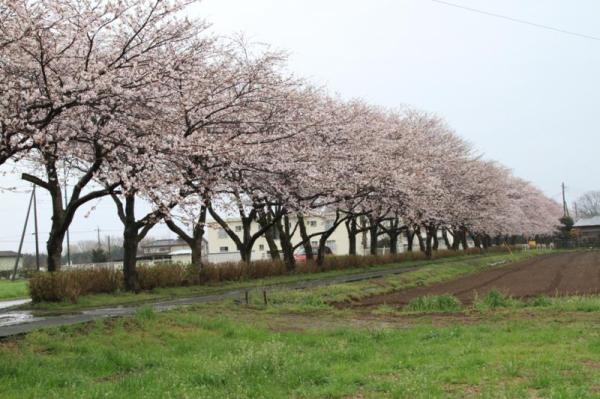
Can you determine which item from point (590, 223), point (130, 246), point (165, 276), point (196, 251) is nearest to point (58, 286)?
point (130, 246)

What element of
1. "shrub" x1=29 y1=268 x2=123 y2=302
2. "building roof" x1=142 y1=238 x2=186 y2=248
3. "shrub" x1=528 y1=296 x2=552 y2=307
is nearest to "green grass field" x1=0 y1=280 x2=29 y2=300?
"shrub" x1=29 y1=268 x2=123 y2=302

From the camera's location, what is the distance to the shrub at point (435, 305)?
17219 mm

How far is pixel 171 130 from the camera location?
17.2 meters

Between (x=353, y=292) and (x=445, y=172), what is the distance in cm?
2920

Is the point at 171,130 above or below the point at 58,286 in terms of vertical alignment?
above

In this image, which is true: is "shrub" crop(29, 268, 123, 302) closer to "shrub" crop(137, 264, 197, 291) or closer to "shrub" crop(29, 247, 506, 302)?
"shrub" crop(29, 247, 506, 302)

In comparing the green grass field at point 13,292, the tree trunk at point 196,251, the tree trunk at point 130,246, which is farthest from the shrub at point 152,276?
the green grass field at point 13,292

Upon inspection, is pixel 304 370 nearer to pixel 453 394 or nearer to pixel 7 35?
pixel 453 394

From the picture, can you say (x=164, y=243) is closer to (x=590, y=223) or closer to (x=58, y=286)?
(x=590, y=223)

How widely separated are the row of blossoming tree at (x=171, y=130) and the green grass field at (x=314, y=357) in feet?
11.9

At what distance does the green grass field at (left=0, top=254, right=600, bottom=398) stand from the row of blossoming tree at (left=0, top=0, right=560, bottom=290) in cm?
362

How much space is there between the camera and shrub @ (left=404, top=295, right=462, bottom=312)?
1722 cm

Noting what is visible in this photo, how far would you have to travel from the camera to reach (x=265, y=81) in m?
22.4

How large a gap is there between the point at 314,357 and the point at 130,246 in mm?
14082
